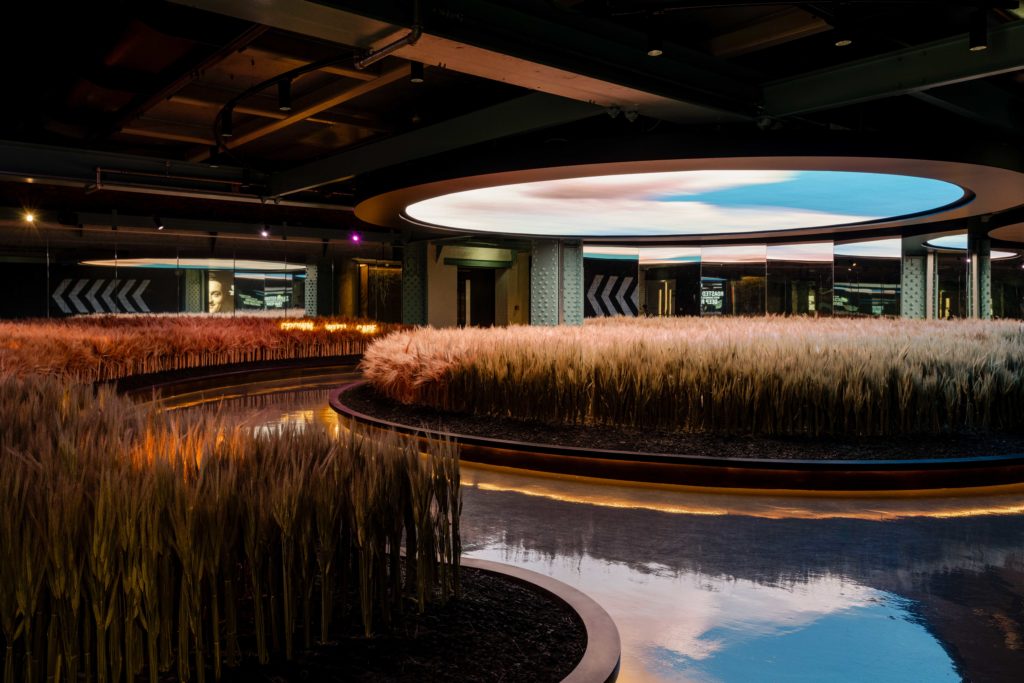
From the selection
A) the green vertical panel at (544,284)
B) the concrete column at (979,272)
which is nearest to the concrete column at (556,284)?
the green vertical panel at (544,284)

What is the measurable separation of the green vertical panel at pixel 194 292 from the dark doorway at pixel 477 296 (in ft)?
30.4

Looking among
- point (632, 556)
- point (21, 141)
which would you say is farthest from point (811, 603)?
point (21, 141)

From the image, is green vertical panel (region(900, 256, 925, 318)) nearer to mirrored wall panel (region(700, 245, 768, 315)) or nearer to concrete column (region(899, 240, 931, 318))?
concrete column (region(899, 240, 931, 318))

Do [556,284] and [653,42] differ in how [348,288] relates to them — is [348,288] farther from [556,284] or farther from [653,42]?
[653,42]

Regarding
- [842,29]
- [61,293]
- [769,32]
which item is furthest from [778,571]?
[61,293]

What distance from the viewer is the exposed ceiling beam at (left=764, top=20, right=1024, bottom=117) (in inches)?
232

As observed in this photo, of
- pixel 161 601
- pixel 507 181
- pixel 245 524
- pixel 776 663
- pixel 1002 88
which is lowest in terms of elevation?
pixel 776 663

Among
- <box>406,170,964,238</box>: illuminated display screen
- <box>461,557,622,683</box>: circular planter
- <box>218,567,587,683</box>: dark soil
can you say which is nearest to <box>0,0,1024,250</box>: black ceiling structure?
<box>406,170,964,238</box>: illuminated display screen

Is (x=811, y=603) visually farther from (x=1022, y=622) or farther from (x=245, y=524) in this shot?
(x=245, y=524)

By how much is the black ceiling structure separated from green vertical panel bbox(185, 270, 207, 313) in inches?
246

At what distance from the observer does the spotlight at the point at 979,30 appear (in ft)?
17.8

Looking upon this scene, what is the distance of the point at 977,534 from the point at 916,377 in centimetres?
218

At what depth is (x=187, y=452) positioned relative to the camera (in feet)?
10.4

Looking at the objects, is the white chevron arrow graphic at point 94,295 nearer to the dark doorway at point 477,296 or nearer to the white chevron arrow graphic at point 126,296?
the white chevron arrow graphic at point 126,296
